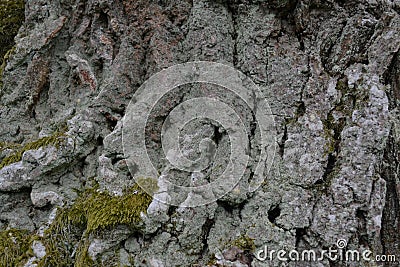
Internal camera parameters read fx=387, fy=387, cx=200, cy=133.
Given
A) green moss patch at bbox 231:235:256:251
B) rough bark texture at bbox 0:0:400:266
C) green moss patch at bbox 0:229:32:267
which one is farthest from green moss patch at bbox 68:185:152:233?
green moss patch at bbox 231:235:256:251

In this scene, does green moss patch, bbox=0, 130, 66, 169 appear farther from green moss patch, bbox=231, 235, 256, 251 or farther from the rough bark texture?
green moss patch, bbox=231, 235, 256, 251

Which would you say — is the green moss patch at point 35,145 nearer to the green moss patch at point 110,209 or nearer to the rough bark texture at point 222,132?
the rough bark texture at point 222,132

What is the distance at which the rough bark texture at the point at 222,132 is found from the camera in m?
1.89

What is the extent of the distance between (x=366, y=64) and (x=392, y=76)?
0.16 metres

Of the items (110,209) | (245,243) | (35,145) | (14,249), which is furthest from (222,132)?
(14,249)

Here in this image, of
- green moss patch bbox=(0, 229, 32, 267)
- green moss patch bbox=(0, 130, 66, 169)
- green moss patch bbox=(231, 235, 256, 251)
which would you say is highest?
green moss patch bbox=(0, 130, 66, 169)

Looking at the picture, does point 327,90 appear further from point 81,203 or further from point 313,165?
point 81,203

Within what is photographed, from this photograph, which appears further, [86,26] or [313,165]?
[86,26]

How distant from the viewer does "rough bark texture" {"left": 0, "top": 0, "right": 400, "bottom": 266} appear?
1.89m

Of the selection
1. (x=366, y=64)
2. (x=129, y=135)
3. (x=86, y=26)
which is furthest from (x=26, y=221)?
(x=366, y=64)

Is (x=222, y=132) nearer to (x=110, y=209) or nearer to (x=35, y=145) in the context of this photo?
(x=110, y=209)

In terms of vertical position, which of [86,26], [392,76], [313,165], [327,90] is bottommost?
[313,165]

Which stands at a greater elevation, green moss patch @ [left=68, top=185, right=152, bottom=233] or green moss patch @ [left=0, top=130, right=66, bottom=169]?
green moss patch @ [left=0, top=130, right=66, bottom=169]

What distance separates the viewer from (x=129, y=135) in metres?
2.19
